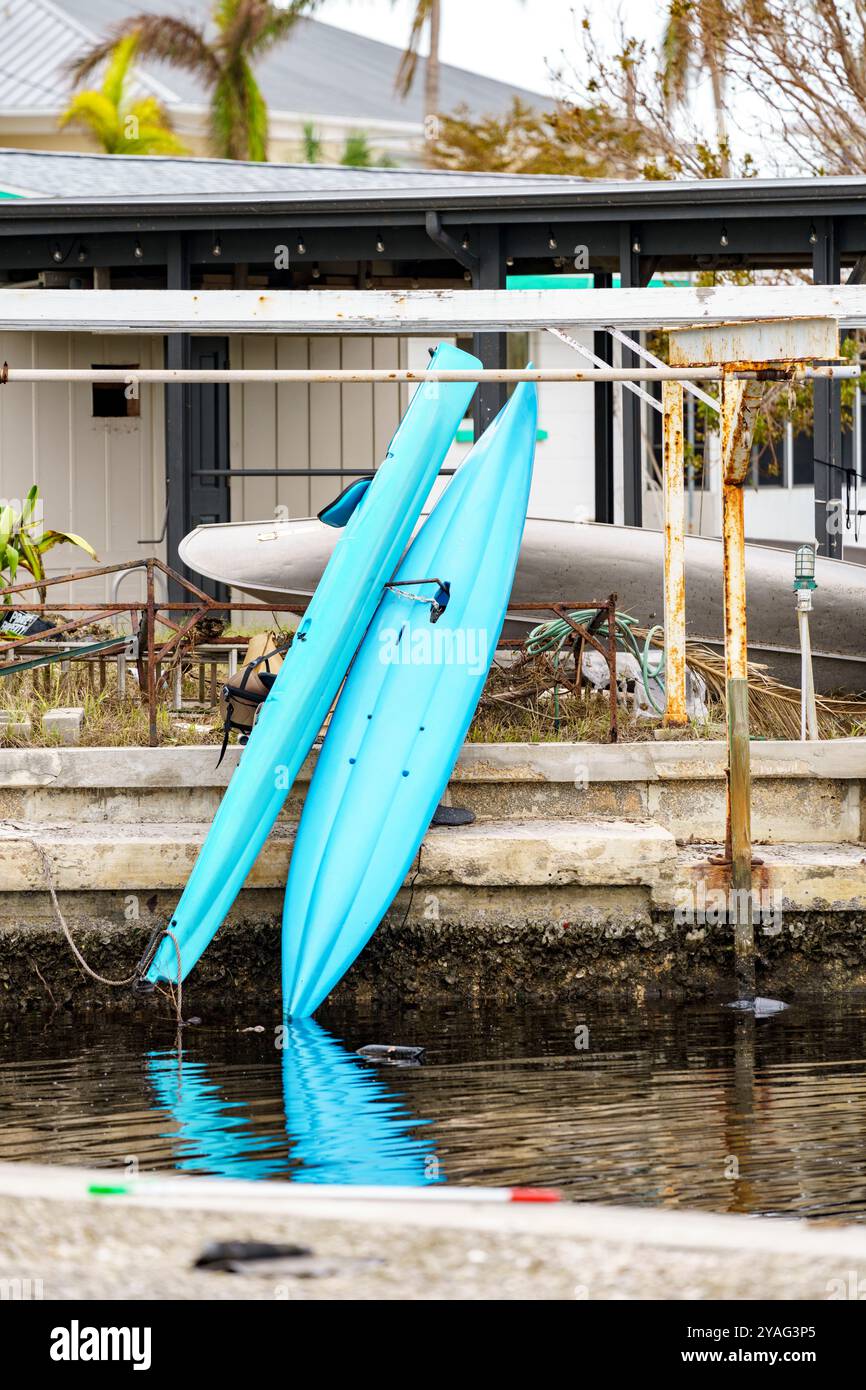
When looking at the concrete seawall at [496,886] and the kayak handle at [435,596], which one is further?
the kayak handle at [435,596]

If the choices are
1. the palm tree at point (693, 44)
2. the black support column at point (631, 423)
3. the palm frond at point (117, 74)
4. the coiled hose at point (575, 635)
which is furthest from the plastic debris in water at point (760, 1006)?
the palm frond at point (117, 74)

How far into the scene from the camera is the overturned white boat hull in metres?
7.99

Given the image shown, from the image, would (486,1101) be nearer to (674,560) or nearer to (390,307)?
(674,560)

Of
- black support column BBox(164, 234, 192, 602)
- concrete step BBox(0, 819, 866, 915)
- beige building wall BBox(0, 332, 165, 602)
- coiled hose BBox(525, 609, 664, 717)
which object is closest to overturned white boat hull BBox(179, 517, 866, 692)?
coiled hose BBox(525, 609, 664, 717)

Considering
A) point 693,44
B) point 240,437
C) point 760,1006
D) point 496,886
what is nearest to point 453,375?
point 496,886

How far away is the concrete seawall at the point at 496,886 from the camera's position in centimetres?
642

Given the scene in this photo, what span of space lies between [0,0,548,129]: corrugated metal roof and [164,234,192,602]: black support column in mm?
22293

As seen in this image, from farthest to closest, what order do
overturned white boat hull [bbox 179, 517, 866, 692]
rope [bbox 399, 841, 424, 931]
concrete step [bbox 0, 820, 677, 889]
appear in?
overturned white boat hull [bbox 179, 517, 866, 692] → rope [bbox 399, 841, 424, 931] → concrete step [bbox 0, 820, 677, 889]

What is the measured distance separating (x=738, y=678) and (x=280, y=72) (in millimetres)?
40144

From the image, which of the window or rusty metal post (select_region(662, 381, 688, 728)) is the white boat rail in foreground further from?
the window

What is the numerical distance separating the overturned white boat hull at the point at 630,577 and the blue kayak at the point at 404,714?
2.23 feet

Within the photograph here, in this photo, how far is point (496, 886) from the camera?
6.50 meters

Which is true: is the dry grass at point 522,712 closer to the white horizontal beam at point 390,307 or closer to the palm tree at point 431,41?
the white horizontal beam at point 390,307

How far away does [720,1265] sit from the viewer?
2.84 m
